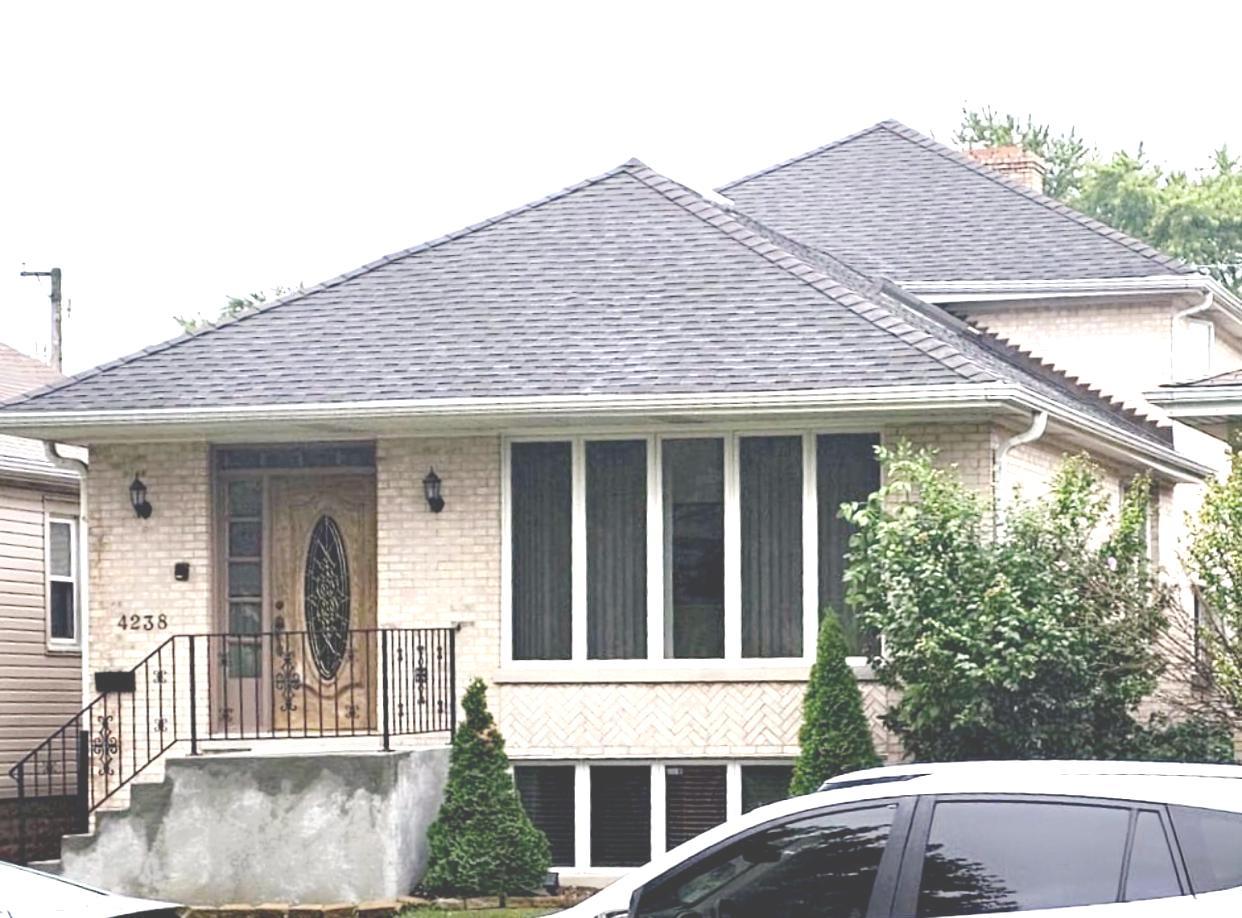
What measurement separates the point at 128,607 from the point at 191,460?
127cm

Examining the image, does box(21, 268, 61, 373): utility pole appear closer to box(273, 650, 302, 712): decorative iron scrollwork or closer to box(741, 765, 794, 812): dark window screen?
box(273, 650, 302, 712): decorative iron scrollwork

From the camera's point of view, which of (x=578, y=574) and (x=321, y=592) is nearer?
(x=578, y=574)

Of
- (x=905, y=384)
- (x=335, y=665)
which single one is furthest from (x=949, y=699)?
(x=335, y=665)

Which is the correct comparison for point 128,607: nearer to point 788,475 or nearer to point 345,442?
point 345,442

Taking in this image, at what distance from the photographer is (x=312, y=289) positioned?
72.0 ft

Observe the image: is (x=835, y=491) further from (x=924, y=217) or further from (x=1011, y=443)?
(x=924, y=217)

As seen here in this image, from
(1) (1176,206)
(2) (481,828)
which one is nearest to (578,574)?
(2) (481,828)

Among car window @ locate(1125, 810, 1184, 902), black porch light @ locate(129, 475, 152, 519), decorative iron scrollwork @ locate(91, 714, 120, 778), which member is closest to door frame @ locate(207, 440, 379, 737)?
black porch light @ locate(129, 475, 152, 519)

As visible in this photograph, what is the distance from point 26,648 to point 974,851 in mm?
17647

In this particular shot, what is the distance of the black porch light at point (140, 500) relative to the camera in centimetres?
2044

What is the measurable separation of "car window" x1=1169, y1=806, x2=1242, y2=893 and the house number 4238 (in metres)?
12.4

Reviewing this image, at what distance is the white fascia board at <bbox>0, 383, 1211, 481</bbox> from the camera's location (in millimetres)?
18484

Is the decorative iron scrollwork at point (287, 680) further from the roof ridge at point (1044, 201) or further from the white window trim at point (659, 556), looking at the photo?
the roof ridge at point (1044, 201)

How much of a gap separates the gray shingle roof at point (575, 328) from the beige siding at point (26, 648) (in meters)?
5.31
